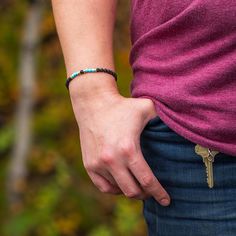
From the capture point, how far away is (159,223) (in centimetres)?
143

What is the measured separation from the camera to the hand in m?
1.34

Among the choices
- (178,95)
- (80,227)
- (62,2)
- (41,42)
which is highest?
(62,2)

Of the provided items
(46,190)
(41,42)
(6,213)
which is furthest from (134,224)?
(41,42)

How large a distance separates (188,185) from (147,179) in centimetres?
8

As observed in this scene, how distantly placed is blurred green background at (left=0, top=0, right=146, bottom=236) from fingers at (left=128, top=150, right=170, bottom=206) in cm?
262

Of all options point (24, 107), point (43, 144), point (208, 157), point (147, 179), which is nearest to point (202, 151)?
point (208, 157)

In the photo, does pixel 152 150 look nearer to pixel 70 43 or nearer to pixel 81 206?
pixel 70 43

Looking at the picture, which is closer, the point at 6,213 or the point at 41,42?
the point at 6,213

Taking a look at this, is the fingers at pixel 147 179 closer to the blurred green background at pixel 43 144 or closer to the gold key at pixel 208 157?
the gold key at pixel 208 157

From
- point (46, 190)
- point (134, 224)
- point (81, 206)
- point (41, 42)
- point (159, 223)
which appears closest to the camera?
point (159, 223)

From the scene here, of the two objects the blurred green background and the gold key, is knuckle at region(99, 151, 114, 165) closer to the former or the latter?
the gold key

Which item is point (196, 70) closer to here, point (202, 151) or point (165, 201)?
point (202, 151)

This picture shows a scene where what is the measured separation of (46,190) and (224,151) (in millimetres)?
3072

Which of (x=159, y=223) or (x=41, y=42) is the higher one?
(x=159, y=223)
